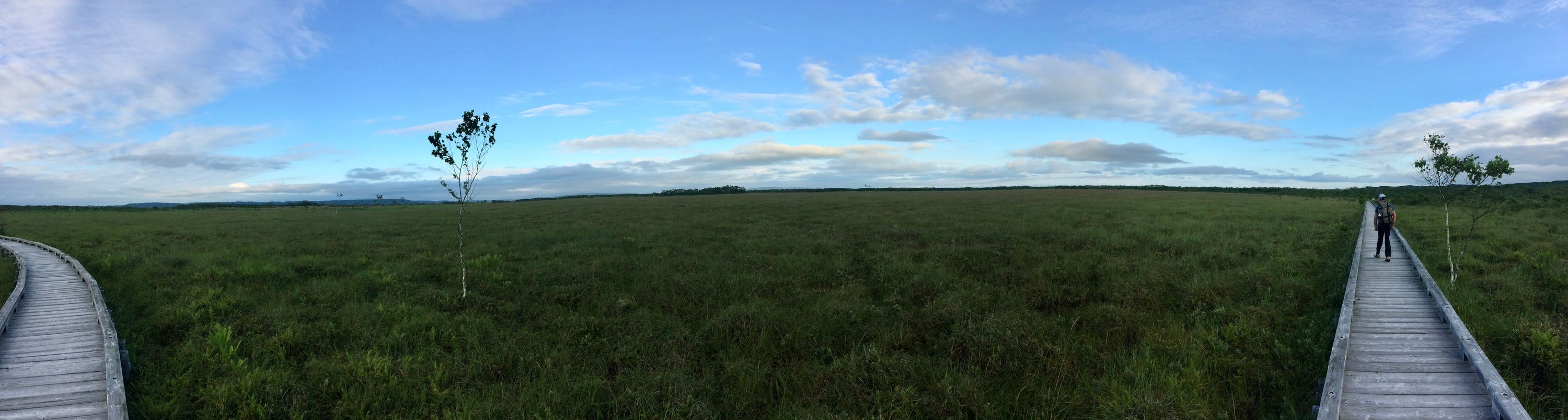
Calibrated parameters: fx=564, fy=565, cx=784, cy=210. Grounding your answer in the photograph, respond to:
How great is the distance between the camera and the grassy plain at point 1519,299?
7.09 m

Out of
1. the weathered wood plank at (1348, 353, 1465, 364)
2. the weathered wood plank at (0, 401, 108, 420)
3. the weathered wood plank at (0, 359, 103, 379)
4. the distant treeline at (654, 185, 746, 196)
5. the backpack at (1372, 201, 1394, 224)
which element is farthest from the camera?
the distant treeline at (654, 185, 746, 196)

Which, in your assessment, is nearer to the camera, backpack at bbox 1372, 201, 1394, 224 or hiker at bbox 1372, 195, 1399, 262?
hiker at bbox 1372, 195, 1399, 262

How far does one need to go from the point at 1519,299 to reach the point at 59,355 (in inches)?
977

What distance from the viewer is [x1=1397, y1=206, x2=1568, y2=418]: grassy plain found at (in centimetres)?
709

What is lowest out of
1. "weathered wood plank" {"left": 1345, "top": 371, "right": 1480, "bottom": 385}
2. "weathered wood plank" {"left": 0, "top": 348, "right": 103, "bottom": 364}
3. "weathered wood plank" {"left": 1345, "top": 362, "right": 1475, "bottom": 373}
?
"weathered wood plank" {"left": 1345, "top": 371, "right": 1480, "bottom": 385}

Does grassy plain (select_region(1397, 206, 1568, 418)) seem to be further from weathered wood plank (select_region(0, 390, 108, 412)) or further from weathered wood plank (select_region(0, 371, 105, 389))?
weathered wood plank (select_region(0, 371, 105, 389))

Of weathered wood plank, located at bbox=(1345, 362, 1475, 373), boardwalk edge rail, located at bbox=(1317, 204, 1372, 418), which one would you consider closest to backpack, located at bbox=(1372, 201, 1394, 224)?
boardwalk edge rail, located at bbox=(1317, 204, 1372, 418)

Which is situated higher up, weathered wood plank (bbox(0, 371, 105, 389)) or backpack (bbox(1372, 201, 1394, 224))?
backpack (bbox(1372, 201, 1394, 224))

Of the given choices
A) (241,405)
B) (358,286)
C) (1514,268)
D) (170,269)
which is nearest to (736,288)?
(241,405)

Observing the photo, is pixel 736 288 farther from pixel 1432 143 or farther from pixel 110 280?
pixel 1432 143

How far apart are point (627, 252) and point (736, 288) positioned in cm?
749

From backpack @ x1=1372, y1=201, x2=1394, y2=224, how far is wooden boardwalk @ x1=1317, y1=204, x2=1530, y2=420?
20.6 feet

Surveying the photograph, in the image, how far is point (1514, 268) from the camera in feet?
43.1

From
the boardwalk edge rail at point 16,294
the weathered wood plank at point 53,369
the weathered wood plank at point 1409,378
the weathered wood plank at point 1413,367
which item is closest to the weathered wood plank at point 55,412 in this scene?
the weathered wood plank at point 53,369
